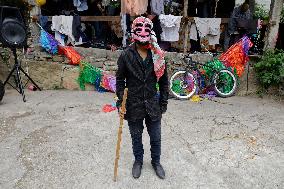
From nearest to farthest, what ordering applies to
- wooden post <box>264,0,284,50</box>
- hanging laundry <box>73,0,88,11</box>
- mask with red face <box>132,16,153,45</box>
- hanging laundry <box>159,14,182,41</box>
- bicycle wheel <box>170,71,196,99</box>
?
mask with red face <box>132,16,153,45</box>, bicycle wheel <box>170,71,196,99</box>, wooden post <box>264,0,284,50</box>, hanging laundry <box>159,14,182,41</box>, hanging laundry <box>73,0,88,11</box>

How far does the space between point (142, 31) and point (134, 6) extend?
4.20 metres

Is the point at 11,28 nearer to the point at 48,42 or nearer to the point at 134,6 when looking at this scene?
the point at 48,42

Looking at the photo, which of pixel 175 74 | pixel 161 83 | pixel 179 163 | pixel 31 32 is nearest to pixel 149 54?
pixel 161 83

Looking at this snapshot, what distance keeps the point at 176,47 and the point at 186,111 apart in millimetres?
2438

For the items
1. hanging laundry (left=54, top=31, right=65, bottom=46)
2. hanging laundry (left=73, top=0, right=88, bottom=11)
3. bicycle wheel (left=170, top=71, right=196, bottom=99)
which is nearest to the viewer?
bicycle wheel (left=170, top=71, right=196, bottom=99)

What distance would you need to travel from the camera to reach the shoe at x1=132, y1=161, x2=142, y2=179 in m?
3.68

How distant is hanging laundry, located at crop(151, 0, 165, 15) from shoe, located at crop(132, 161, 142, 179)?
178 inches

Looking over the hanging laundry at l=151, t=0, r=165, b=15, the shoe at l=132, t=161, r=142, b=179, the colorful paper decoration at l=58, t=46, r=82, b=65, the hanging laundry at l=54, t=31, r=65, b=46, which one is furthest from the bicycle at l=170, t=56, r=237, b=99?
the shoe at l=132, t=161, r=142, b=179

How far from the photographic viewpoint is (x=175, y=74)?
6.79 metres

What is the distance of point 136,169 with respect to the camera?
3732mm

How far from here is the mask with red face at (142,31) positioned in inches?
124

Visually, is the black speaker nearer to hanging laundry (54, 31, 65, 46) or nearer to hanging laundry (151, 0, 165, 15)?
hanging laundry (54, 31, 65, 46)

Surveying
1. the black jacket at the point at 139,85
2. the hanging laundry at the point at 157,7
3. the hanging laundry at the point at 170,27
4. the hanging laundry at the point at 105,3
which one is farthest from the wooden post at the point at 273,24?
the black jacket at the point at 139,85

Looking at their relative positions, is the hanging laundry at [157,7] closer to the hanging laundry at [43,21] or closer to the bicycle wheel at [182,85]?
the bicycle wheel at [182,85]
